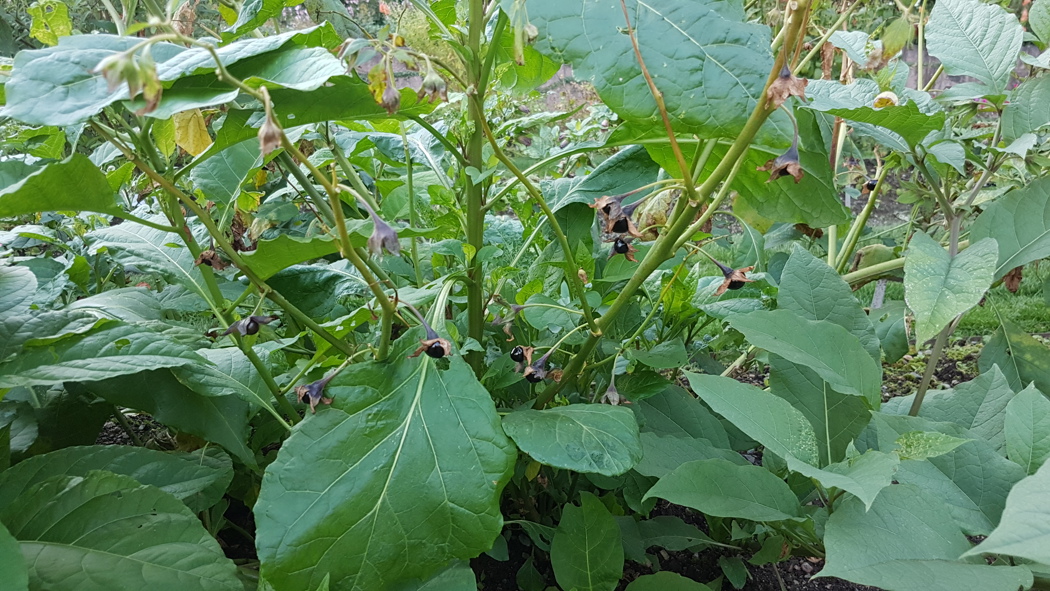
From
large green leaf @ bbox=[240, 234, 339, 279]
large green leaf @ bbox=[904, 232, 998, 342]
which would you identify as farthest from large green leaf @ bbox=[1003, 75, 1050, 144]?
large green leaf @ bbox=[240, 234, 339, 279]

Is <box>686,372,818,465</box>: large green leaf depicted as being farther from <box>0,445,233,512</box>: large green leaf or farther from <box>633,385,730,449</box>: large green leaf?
<box>0,445,233,512</box>: large green leaf

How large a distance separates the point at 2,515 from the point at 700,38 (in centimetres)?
85

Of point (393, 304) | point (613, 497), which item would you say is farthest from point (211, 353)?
point (613, 497)

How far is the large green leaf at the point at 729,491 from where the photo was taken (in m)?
0.63

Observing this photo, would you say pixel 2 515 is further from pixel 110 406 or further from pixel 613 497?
pixel 613 497

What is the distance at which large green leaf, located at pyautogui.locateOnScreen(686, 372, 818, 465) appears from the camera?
0.63 meters

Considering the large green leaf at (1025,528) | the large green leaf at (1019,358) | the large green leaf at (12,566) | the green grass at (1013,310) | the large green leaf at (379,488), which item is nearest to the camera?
the large green leaf at (1025,528)

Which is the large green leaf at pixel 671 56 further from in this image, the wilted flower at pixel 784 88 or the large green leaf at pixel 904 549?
the large green leaf at pixel 904 549

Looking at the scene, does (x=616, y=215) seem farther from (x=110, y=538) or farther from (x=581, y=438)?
(x=110, y=538)

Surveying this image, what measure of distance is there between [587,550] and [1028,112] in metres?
0.89

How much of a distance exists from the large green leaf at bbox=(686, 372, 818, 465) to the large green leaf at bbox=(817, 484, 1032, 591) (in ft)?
0.25

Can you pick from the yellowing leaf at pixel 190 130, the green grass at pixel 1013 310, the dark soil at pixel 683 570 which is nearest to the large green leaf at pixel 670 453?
the dark soil at pixel 683 570

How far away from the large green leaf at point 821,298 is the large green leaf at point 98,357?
0.75 m

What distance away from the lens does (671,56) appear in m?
0.59
